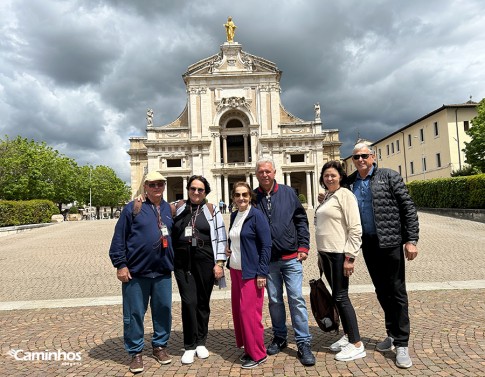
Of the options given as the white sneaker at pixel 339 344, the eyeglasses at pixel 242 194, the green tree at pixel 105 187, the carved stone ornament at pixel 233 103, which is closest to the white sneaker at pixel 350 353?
the white sneaker at pixel 339 344

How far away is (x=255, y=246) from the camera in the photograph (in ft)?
14.0

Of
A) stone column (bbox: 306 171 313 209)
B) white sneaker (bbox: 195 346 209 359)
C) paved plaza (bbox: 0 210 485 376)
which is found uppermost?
stone column (bbox: 306 171 313 209)

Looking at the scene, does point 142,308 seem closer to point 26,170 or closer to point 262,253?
point 262,253

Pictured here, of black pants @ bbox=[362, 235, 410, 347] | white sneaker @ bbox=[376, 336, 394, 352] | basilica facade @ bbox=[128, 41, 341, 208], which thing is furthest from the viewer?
basilica facade @ bbox=[128, 41, 341, 208]

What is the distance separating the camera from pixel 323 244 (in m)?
4.41

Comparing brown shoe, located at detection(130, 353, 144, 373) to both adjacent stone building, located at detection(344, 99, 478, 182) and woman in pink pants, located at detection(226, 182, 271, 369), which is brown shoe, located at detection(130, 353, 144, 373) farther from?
adjacent stone building, located at detection(344, 99, 478, 182)

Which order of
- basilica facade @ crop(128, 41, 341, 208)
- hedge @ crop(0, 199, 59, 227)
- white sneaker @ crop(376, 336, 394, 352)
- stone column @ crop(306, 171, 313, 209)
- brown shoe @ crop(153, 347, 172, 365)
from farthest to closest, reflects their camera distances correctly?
basilica facade @ crop(128, 41, 341, 208) → stone column @ crop(306, 171, 313, 209) → hedge @ crop(0, 199, 59, 227) → white sneaker @ crop(376, 336, 394, 352) → brown shoe @ crop(153, 347, 172, 365)

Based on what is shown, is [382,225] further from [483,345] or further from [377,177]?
[483,345]

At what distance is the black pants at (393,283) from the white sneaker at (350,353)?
418 millimetres

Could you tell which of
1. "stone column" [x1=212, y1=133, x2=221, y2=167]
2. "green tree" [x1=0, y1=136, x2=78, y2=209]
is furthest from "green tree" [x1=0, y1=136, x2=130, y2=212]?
"stone column" [x1=212, y1=133, x2=221, y2=167]

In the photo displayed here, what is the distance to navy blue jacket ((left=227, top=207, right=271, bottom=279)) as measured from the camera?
13.8 ft

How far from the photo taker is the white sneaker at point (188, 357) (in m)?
4.37

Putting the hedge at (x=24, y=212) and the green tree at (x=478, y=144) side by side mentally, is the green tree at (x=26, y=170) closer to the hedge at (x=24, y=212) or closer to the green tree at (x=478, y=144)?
the hedge at (x=24, y=212)

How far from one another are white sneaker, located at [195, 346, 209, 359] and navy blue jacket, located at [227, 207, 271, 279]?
3.76 feet
